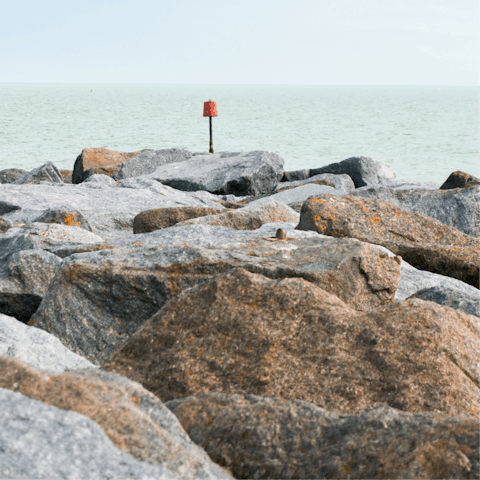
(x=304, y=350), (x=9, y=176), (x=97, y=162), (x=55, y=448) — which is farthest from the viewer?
(x=9, y=176)

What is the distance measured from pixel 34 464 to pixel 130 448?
0.29 metres

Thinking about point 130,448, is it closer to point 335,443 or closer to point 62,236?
point 335,443

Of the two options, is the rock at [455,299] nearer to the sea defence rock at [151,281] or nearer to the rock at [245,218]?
the sea defence rock at [151,281]

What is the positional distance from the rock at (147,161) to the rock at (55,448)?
14.6 m

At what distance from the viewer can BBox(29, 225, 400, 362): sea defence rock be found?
344 centimetres

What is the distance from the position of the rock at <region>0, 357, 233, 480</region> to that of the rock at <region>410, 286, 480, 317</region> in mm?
2121

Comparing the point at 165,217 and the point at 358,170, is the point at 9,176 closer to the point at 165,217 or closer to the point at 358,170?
the point at 358,170

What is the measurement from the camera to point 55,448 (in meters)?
1.54

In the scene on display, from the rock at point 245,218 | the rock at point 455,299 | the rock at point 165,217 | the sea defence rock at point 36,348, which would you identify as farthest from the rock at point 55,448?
the rock at point 165,217

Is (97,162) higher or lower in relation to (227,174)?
lower

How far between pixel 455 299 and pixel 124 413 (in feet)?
8.06

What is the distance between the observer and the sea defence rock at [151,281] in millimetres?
3436

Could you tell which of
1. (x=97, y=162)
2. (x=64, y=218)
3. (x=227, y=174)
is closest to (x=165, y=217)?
(x=64, y=218)

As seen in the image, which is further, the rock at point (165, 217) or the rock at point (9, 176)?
the rock at point (9, 176)
